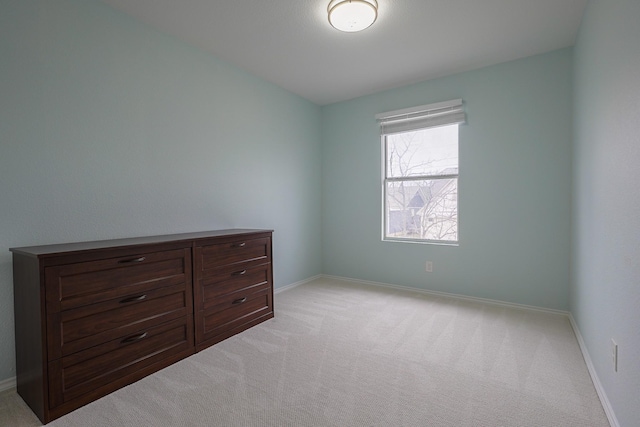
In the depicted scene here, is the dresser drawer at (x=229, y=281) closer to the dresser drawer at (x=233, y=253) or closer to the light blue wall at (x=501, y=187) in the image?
the dresser drawer at (x=233, y=253)

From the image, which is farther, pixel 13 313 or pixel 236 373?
pixel 236 373

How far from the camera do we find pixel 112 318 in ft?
5.87

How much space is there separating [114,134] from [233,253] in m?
1.25

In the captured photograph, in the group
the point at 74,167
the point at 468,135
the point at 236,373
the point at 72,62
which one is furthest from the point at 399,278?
the point at 72,62

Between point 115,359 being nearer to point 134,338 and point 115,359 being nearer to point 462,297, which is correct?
point 134,338

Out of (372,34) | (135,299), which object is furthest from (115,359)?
(372,34)

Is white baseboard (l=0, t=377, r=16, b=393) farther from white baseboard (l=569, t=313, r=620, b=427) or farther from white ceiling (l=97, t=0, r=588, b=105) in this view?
white baseboard (l=569, t=313, r=620, b=427)

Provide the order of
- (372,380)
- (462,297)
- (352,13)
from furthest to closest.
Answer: (462,297)
(352,13)
(372,380)

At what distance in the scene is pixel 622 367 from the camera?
1.36 meters

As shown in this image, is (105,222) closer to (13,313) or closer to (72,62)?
(13,313)

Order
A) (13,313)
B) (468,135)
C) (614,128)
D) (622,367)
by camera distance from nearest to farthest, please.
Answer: (622,367) → (614,128) → (13,313) → (468,135)

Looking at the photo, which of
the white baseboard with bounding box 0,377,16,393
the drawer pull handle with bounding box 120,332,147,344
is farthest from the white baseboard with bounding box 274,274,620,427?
the white baseboard with bounding box 0,377,16,393

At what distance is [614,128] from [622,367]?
45.0 inches

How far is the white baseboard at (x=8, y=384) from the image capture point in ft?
5.80
